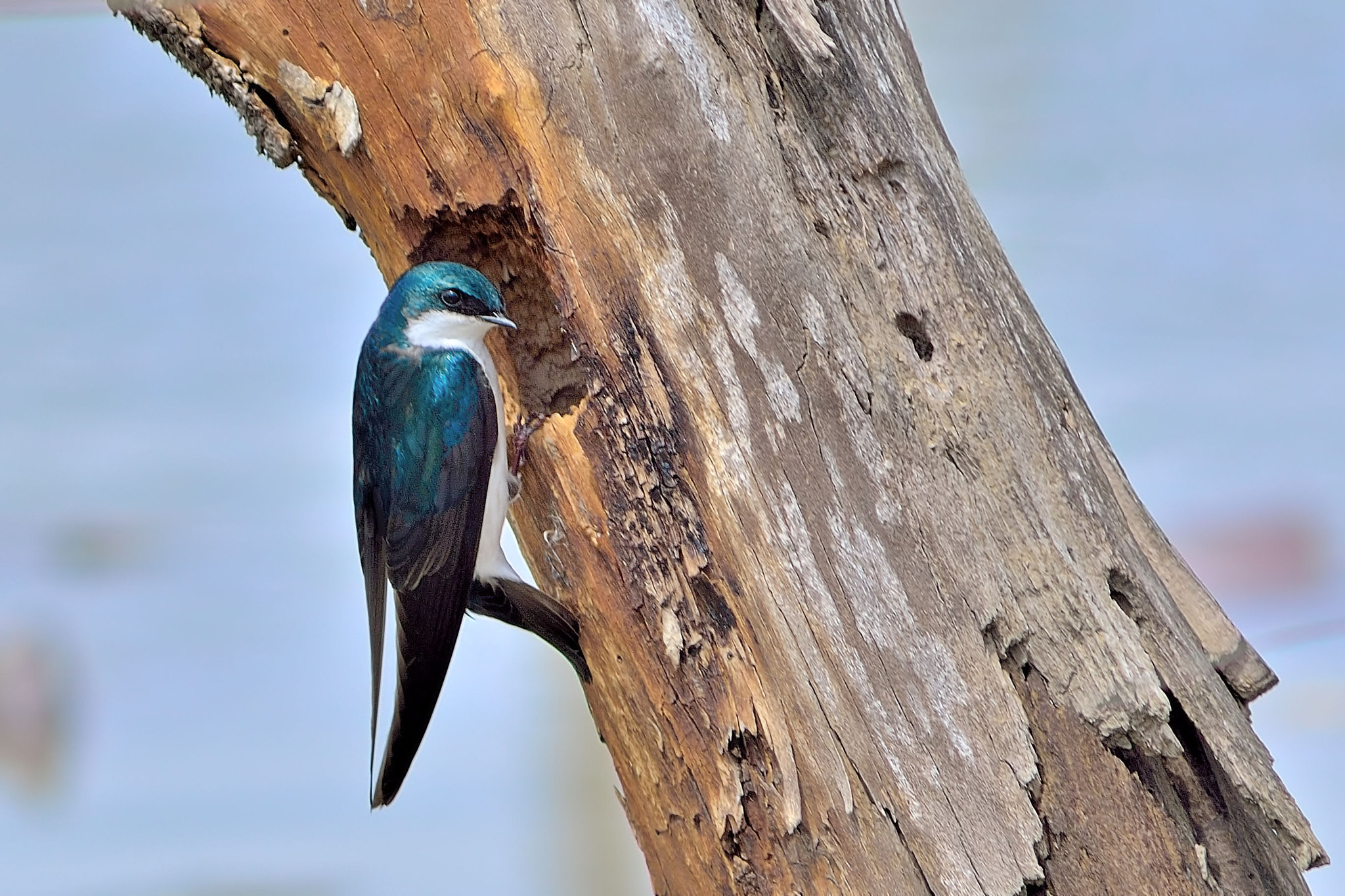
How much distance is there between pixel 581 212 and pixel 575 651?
0.48 metres

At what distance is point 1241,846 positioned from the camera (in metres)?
1.22

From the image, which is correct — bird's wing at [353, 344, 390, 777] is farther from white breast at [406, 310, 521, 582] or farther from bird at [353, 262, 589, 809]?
white breast at [406, 310, 521, 582]

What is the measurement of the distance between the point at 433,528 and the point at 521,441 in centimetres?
16

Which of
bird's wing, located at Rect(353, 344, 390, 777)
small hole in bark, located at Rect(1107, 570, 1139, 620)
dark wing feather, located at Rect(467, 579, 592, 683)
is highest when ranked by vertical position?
bird's wing, located at Rect(353, 344, 390, 777)

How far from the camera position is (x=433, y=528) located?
4.60 feet

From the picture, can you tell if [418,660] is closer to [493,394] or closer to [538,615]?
[538,615]

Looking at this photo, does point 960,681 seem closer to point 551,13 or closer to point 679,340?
point 679,340

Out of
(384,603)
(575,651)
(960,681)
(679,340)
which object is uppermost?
(679,340)

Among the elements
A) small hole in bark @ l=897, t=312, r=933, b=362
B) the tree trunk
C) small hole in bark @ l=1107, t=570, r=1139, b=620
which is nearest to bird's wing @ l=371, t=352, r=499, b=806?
the tree trunk

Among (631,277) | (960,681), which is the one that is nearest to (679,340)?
(631,277)

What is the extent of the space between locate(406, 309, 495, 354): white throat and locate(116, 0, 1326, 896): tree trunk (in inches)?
4.2

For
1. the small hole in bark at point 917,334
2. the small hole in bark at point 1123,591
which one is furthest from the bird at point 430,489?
the small hole in bark at point 1123,591

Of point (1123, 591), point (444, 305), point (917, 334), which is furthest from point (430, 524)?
point (1123, 591)

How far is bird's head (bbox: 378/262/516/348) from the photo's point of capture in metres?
1.31
